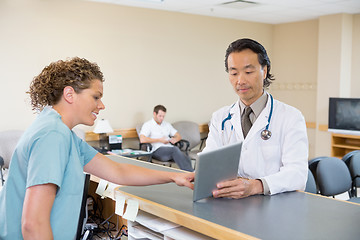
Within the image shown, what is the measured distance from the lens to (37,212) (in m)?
1.25

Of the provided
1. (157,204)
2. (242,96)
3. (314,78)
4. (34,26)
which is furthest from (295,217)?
(314,78)

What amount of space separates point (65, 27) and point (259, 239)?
15.9 feet

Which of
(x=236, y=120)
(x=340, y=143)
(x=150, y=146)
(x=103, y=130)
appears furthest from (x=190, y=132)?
(x=236, y=120)

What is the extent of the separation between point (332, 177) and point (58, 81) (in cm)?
267

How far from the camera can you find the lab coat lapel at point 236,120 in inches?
81.6

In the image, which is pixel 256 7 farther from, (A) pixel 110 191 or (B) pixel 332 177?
(A) pixel 110 191

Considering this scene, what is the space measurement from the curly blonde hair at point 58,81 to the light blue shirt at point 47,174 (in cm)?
5

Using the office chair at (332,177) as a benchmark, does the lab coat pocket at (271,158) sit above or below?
above

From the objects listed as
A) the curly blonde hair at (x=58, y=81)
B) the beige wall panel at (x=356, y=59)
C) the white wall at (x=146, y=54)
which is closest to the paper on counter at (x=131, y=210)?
the curly blonde hair at (x=58, y=81)

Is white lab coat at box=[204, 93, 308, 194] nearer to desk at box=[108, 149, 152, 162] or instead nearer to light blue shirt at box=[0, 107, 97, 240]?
light blue shirt at box=[0, 107, 97, 240]

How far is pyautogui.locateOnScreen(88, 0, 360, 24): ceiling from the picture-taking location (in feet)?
18.6

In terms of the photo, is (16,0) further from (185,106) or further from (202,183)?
(202,183)

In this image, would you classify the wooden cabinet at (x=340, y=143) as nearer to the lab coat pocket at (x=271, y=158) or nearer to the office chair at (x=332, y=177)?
the office chair at (x=332, y=177)

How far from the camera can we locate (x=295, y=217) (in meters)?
1.47
